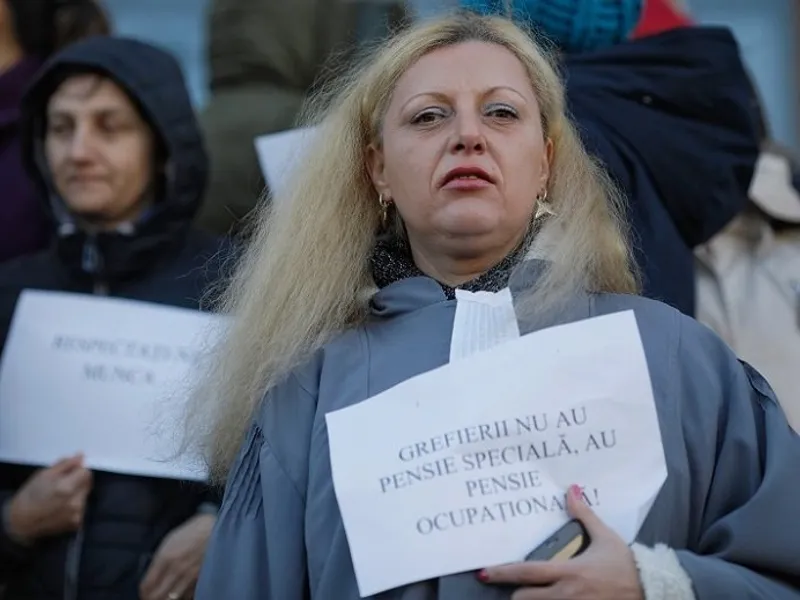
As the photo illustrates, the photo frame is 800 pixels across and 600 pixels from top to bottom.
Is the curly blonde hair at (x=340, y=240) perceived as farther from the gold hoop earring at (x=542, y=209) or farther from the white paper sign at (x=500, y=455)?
the white paper sign at (x=500, y=455)

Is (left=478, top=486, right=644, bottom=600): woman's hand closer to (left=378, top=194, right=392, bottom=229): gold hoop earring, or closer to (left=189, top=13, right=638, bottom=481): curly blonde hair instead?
(left=189, top=13, right=638, bottom=481): curly blonde hair

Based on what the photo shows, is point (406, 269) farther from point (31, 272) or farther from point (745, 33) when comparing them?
point (745, 33)

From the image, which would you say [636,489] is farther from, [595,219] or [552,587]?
[595,219]

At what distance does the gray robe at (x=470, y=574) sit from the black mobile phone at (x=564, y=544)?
0.27 feet

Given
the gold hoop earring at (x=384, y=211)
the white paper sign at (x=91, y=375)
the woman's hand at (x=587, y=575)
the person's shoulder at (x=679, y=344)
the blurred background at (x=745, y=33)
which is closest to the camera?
the woman's hand at (x=587, y=575)

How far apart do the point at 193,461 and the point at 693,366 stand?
0.88 meters

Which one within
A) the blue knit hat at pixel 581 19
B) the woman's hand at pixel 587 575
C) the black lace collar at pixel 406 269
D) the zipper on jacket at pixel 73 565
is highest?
the blue knit hat at pixel 581 19

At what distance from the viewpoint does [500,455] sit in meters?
2.19

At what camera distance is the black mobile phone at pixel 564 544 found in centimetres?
211

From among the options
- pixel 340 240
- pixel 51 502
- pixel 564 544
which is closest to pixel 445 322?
pixel 340 240

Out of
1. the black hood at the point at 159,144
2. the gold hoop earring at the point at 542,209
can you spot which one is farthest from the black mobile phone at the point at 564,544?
the black hood at the point at 159,144

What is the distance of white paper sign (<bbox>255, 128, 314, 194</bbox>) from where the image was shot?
3.00 m

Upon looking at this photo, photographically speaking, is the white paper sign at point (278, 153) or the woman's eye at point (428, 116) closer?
the woman's eye at point (428, 116)

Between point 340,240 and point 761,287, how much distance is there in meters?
0.99
